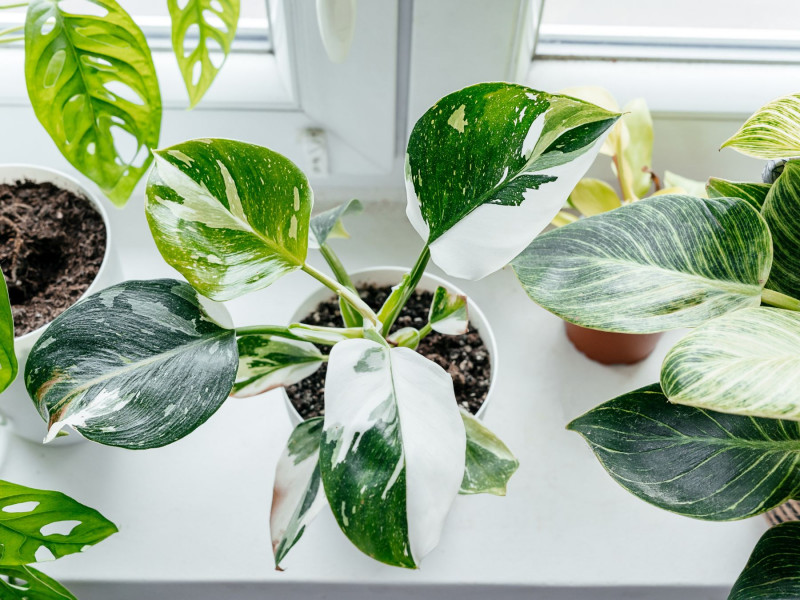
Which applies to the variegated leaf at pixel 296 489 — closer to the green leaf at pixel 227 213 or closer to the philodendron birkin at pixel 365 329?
the philodendron birkin at pixel 365 329

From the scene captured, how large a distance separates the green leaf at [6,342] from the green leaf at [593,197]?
20.0 inches

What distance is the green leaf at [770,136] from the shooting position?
1.44 ft

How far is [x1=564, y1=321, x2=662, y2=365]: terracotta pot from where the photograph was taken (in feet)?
2.34

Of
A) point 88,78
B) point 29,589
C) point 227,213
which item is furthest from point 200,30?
point 29,589

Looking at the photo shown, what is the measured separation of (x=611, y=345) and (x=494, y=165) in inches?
15.8

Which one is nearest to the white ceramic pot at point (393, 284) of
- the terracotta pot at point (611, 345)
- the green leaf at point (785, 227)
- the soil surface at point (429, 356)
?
the soil surface at point (429, 356)

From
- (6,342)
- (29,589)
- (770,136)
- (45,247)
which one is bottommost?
(29,589)

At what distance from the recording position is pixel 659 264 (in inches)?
17.6

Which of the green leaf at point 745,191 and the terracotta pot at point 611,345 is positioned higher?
the green leaf at point 745,191

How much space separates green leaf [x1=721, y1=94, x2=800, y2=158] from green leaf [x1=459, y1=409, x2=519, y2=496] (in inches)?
10.4

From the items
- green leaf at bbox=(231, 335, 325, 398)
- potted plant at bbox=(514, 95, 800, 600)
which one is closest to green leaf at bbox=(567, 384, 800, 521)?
potted plant at bbox=(514, 95, 800, 600)

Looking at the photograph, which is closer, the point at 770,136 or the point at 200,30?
the point at 770,136

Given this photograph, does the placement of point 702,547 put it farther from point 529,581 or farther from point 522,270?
point 522,270

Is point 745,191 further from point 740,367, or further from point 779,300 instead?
point 740,367
